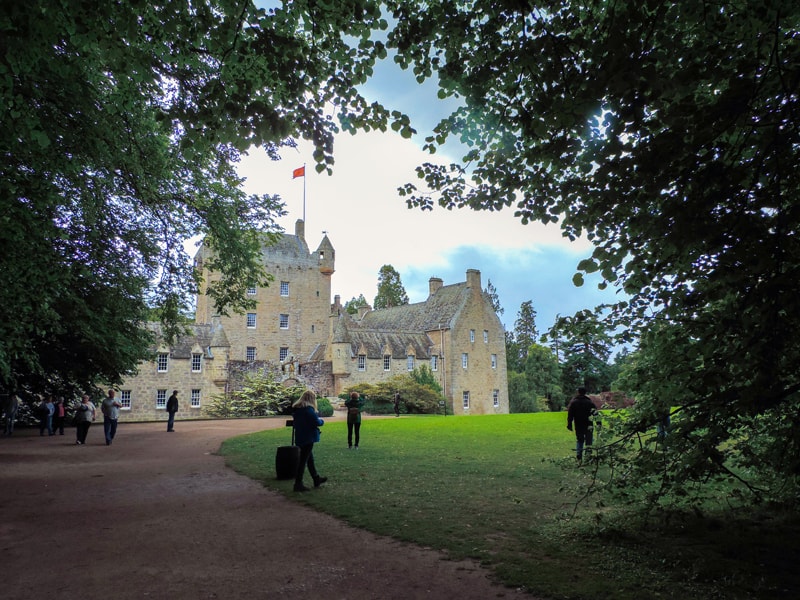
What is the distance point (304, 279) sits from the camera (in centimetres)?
5697

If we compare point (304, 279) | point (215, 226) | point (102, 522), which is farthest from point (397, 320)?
point (102, 522)

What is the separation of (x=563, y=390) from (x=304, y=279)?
31.0m

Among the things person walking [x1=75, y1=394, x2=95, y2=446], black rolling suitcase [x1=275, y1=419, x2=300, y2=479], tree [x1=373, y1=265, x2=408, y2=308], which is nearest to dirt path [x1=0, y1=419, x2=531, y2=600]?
black rolling suitcase [x1=275, y1=419, x2=300, y2=479]

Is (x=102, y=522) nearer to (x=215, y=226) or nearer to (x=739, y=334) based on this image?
(x=215, y=226)

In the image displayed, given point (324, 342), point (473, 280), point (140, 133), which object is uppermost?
point (473, 280)

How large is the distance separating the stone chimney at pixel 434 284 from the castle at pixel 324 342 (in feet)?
0.36

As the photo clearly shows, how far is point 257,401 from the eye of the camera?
38.7 m

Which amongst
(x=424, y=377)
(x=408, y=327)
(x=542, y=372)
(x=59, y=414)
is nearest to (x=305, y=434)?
(x=59, y=414)

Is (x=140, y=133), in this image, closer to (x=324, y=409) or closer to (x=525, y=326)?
(x=324, y=409)

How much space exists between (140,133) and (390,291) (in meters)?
63.3

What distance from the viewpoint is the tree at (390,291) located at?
74.2m

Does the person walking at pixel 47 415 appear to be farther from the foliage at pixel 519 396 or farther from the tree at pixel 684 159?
the foliage at pixel 519 396

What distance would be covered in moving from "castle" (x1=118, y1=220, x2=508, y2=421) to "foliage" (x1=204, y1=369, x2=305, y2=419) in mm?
2312

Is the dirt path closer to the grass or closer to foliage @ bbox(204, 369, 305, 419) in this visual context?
the grass
